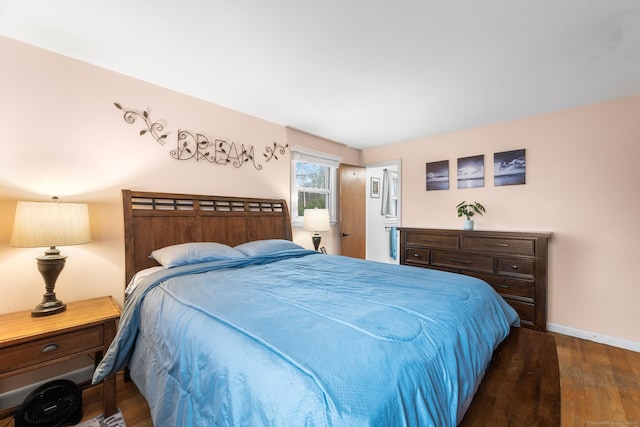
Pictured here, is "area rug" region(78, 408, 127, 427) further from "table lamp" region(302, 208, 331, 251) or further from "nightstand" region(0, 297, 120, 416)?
"table lamp" region(302, 208, 331, 251)

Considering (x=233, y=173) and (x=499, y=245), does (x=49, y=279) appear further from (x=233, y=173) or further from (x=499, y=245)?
(x=499, y=245)

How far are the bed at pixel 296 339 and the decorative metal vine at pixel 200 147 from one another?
1.95 ft

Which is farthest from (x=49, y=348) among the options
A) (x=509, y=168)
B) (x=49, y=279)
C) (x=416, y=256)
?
(x=509, y=168)

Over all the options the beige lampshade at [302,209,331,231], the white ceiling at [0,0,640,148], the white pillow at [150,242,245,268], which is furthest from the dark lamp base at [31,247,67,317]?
the beige lampshade at [302,209,331,231]

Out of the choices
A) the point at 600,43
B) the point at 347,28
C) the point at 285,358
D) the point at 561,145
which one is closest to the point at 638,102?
the point at 561,145

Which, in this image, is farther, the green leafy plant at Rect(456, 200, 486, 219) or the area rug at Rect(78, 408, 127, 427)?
the green leafy plant at Rect(456, 200, 486, 219)

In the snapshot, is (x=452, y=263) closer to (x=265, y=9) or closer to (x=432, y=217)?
(x=432, y=217)

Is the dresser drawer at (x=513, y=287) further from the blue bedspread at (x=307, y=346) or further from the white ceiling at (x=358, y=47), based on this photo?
the white ceiling at (x=358, y=47)

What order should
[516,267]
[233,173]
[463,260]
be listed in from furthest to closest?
[463,260], [233,173], [516,267]

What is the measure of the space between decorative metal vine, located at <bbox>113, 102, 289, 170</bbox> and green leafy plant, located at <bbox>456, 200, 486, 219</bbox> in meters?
2.56

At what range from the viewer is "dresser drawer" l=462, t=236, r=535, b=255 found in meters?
2.81

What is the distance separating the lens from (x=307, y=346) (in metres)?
0.89

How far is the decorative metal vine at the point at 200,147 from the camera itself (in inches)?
94.5

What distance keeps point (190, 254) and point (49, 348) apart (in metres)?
0.91
